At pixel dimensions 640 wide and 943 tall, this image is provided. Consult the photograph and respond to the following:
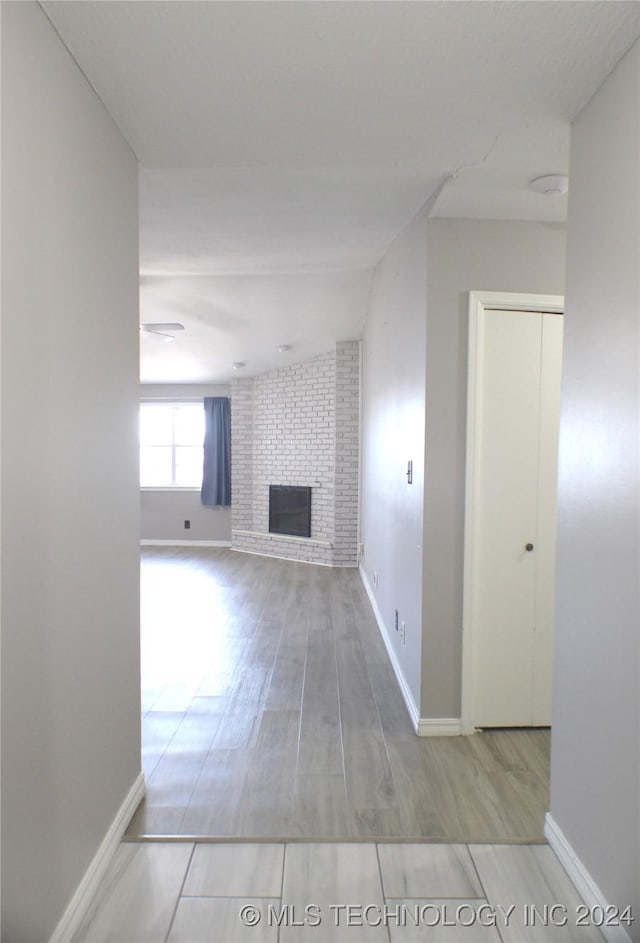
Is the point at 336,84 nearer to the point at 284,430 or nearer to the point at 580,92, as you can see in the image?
the point at 580,92

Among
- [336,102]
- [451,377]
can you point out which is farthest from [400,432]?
[336,102]

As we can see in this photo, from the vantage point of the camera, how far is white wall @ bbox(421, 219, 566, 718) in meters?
2.69

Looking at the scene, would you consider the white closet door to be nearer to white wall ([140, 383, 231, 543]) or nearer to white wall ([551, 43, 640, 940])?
white wall ([551, 43, 640, 940])

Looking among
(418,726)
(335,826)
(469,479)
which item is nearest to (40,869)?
(335,826)

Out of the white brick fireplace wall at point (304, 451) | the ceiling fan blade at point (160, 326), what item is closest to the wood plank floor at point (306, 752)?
the white brick fireplace wall at point (304, 451)

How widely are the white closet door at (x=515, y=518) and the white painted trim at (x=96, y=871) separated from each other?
164 centimetres

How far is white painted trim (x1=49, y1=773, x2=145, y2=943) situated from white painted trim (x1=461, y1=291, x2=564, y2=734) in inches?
60.9

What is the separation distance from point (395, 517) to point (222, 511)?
5.15 metres

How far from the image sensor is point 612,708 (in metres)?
1.56

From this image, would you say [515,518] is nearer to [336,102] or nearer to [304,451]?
[336,102]

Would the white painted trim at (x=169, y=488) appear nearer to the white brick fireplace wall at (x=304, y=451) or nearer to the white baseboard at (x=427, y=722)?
the white brick fireplace wall at (x=304, y=451)

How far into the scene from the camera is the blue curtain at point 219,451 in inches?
324

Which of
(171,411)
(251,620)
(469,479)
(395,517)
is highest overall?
(171,411)

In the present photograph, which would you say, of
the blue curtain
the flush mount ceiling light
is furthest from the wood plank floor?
the blue curtain
